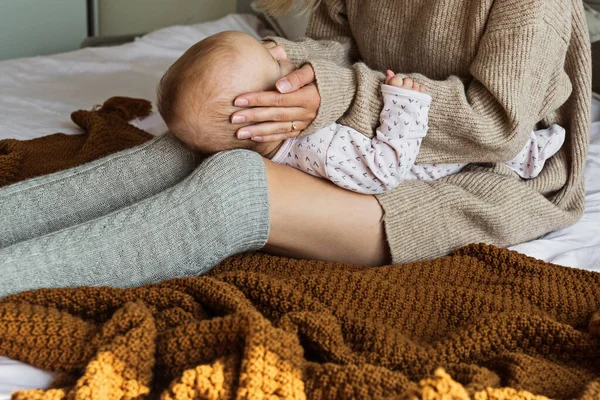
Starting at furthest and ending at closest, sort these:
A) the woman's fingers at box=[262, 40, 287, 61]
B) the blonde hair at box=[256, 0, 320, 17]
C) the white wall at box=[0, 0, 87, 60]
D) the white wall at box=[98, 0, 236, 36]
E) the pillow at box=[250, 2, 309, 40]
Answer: the white wall at box=[98, 0, 236, 36] < the white wall at box=[0, 0, 87, 60] < the pillow at box=[250, 2, 309, 40] < the blonde hair at box=[256, 0, 320, 17] < the woman's fingers at box=[262, 40, 287, 61]

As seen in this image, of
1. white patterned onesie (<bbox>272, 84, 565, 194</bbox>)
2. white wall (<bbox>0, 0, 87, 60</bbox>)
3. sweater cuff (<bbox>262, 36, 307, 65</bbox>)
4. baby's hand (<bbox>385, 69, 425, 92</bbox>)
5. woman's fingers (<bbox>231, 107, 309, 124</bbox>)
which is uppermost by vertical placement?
baby's hand (<bbox>385, 69, 425, 92</bbox>)

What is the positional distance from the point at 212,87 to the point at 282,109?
4.5 inches

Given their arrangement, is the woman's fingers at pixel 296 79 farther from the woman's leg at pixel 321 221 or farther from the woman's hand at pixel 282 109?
the woman's leg at pixel 321 221

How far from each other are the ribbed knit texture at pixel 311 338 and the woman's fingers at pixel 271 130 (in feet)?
0.78

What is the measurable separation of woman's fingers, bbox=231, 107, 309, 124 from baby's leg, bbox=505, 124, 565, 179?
17.0 inches

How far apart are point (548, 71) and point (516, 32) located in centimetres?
10

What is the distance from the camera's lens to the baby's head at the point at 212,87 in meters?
0.93

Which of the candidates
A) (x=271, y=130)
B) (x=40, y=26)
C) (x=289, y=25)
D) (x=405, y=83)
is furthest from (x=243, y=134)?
A: (x=40, y=26)

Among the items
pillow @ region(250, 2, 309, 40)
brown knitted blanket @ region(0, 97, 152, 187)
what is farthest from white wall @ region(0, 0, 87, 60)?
brown knitted blanket @ region(0, 97, 152, 187)

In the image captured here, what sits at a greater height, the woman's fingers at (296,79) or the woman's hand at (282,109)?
the woman's fingers at (296,79)

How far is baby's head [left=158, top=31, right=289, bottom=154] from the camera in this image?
0.93 metres

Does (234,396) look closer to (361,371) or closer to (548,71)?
(361,371)

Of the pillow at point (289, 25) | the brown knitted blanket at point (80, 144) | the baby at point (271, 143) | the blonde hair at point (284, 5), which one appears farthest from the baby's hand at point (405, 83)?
the pillow at point (289, 25)

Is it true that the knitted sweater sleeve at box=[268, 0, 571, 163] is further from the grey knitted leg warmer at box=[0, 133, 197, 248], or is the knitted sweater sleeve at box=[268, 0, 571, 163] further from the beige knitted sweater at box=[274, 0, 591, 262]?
the grey knitted leg warmer at box=[0, 133, 197, 248]
